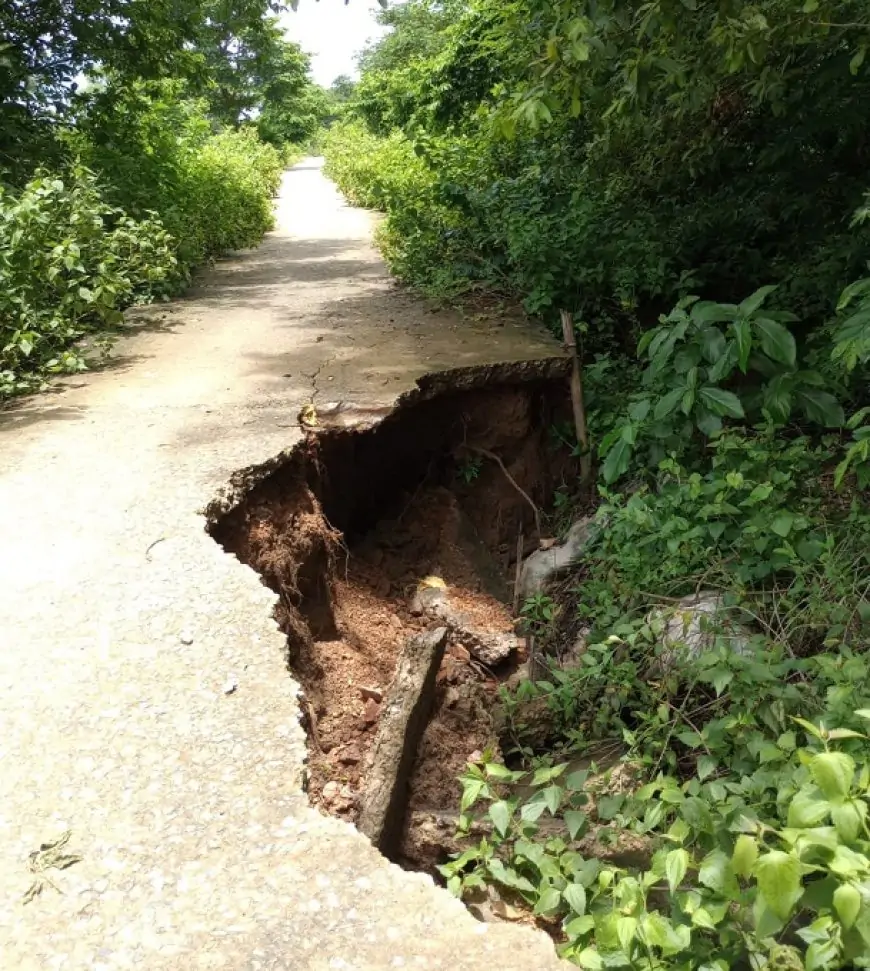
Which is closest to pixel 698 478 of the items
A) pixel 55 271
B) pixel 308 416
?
pixel 308 416

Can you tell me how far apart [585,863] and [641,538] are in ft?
6.94

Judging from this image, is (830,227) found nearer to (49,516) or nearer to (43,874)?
(49,516)

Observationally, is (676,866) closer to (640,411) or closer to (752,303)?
(640,411)

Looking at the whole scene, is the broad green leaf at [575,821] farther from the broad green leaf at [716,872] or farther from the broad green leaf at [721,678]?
the broad green leaf at [721,678]

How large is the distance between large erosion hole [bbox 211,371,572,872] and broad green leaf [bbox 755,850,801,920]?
116cm

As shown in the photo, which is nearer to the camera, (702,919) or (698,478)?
(702,919)

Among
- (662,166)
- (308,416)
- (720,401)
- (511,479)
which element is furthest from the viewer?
(662,166)

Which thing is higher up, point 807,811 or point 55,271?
point 55,271

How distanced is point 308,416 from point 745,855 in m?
3.57

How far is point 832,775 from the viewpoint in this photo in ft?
4.98

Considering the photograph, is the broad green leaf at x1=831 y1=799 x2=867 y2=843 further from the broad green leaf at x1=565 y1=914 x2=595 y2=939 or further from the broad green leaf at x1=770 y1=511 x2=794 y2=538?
the broad green leaf at x1=770 y1=511 x2=794 y2=538

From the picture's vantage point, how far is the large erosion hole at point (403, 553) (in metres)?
3.19

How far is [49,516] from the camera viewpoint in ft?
11.6

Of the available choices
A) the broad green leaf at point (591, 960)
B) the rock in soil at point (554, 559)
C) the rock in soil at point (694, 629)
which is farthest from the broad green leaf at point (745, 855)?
the rock in soil at point (554, 559)
